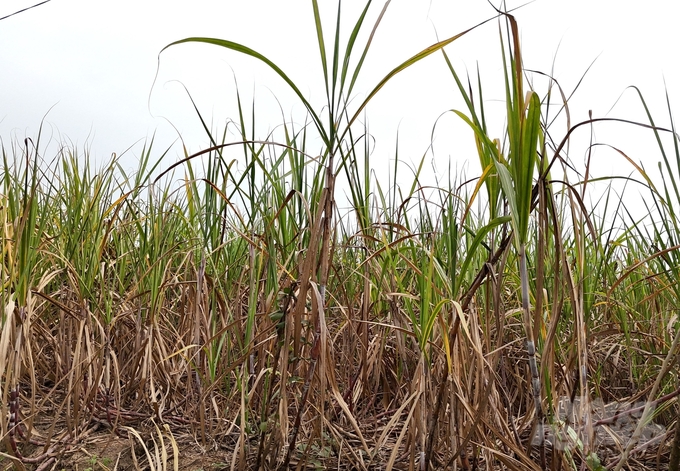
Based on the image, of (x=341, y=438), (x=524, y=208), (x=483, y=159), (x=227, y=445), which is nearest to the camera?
(x=524, y=208)

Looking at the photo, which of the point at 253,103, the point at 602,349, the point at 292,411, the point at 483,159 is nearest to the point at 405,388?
the point at 292,411

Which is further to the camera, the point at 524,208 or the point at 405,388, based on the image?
the point at 405,388

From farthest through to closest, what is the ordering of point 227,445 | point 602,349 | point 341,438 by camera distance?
point 602,349
point 227,445
point 341,438

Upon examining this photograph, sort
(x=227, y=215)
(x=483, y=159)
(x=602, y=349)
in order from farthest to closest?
(x=602, y=349) < (x=227, y=215) < (x=483, y=159)

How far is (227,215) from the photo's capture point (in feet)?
5.82

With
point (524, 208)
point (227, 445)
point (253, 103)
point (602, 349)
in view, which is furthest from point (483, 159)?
point (602, 349)

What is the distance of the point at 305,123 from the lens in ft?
5.18

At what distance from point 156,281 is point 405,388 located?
0.90m

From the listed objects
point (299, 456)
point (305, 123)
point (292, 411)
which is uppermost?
point (305, 123)

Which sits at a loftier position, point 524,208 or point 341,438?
point 524,208

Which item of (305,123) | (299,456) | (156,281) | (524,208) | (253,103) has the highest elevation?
(253,103)

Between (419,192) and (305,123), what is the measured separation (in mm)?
465

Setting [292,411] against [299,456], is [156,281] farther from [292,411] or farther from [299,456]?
[299,456]

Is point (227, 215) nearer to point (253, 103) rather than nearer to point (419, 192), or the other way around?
point (253, 103)
